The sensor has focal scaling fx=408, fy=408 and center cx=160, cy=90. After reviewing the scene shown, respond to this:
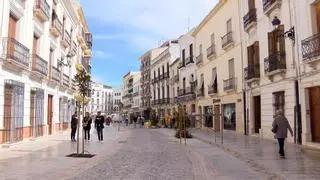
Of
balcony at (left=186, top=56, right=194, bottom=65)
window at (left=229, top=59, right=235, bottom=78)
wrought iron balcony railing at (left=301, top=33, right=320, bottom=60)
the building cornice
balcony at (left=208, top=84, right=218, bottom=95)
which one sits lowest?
balcony at (left=208, top=84, right=218, bottom=95)

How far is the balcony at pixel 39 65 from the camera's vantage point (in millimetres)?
20984

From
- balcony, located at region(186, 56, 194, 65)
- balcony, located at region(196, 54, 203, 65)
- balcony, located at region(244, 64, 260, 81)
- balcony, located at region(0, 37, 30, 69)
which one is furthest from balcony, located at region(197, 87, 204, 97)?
balcony, located at region(0, 37, 30, 69)

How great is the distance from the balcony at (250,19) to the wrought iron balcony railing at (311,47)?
666cm

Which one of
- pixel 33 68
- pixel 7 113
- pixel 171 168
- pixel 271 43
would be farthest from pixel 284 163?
pixel 33 68

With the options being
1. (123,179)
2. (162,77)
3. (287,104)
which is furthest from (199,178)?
(162,77)

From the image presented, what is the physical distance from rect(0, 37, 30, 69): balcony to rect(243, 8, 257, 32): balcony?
1243 centimetres

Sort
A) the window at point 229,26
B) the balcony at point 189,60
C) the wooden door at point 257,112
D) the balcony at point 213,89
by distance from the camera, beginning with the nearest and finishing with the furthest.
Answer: the wooden door at point 257,112 → the window at point 229,26 → the balcony at point 213,89 → the balcony at point 189,60

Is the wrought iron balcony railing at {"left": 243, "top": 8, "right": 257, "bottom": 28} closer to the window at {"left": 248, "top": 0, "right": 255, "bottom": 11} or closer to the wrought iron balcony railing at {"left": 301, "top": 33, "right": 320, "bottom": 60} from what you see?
the window at {"left": 248, "top": 0, "right": 255, "bottom": 11}

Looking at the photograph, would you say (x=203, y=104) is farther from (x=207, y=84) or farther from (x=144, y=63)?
(x=144, y=63)

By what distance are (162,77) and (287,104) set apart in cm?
4298

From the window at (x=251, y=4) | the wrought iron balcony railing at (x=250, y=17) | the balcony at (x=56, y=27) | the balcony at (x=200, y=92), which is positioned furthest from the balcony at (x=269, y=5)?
the balcony at (x=200, y=92)

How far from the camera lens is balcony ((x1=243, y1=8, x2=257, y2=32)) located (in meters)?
23.3

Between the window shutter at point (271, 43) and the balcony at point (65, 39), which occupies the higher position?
the balcony at point (65, 39)

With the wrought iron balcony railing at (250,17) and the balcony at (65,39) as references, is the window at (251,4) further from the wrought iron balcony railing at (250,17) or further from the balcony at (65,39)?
the balcony at (65,39)
